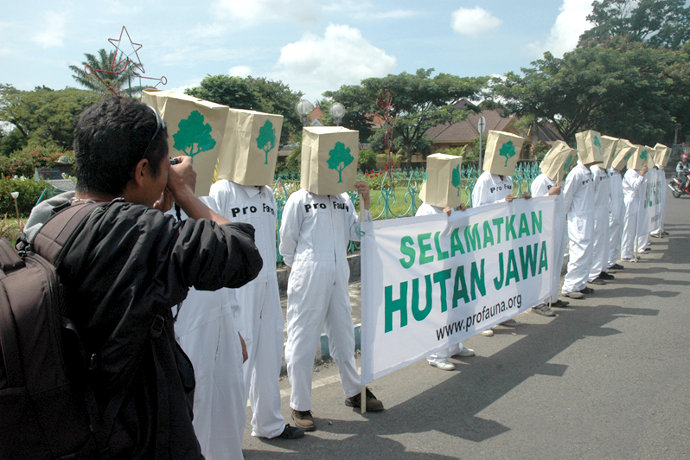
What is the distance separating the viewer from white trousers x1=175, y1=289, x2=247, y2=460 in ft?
7.91

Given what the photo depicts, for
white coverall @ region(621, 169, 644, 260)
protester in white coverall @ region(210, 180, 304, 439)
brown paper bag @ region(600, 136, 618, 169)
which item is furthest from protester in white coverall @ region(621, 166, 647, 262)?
protester in white coverall @ region(210, 180, 304, 439)

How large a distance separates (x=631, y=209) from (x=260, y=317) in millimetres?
9101

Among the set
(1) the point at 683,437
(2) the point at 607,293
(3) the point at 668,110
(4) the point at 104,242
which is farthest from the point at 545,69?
(4) the point at 104,242

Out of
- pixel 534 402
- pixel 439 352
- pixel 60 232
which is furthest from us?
pixel 439 352

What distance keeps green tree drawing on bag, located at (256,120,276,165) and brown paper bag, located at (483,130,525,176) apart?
3344 millimetres

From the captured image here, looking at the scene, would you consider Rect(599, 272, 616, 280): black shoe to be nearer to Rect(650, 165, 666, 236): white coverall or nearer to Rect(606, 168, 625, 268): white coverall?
Rect(606, 168, 625, 268): white coverall

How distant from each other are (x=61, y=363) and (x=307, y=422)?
2.61 metres

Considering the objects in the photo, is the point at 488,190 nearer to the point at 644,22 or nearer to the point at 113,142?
the point at 113,142

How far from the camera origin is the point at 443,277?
4.44m

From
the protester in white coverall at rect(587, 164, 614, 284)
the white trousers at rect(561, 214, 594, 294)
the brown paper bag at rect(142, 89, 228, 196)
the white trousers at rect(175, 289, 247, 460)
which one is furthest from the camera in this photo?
the protester in white coverall at rect(587, 164, 614, 284)

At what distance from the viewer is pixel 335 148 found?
3.65 meters

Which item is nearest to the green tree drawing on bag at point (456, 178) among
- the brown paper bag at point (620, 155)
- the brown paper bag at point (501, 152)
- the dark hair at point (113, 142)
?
the brown paper bag at point (501, 152)

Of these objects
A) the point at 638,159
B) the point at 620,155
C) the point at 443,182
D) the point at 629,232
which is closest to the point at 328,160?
the point at 443,182

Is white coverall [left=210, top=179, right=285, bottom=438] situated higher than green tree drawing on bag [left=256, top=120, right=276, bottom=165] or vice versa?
green tree drawing on bag [left=256, top=120, right=276, bottom=165]
